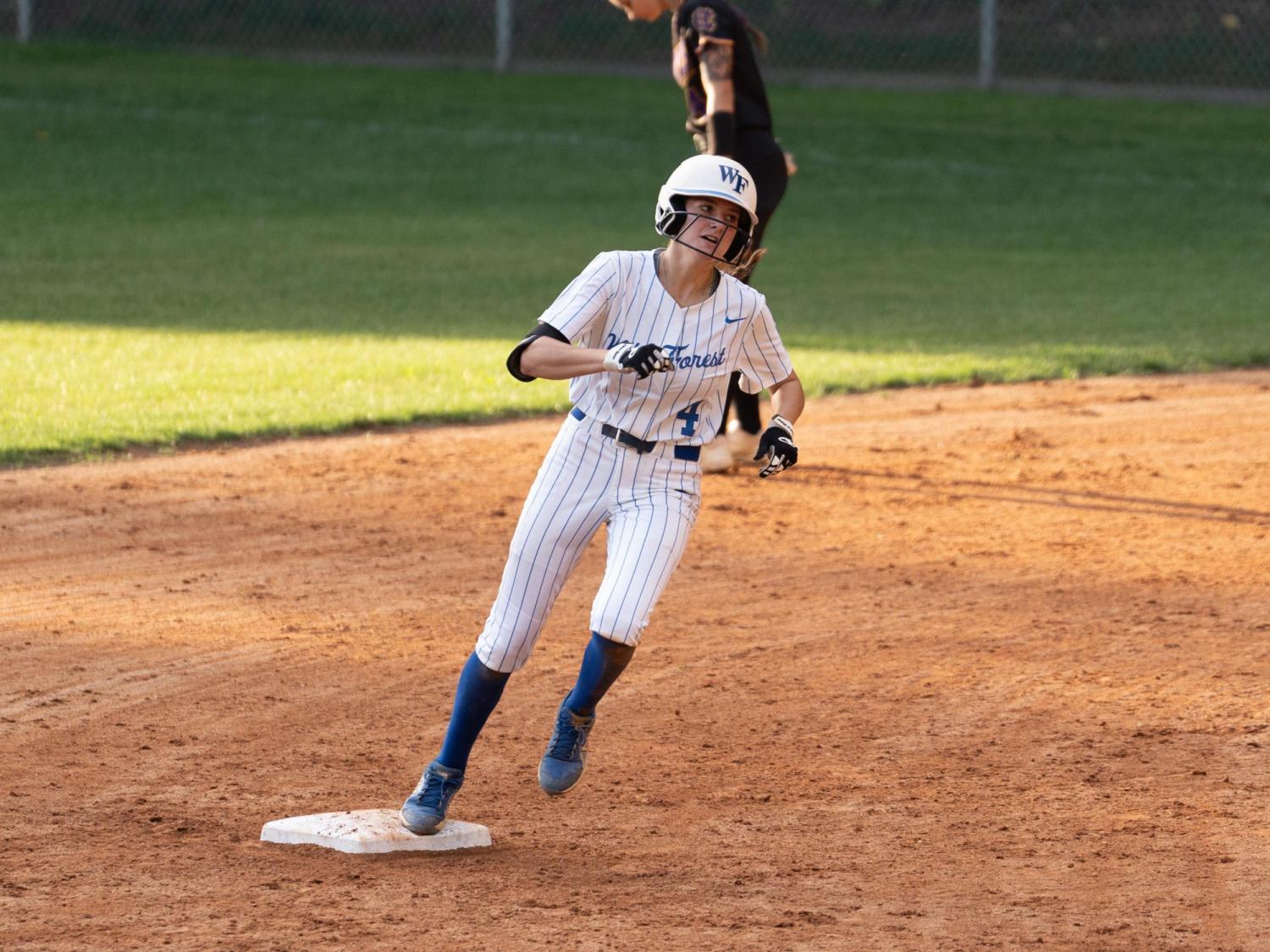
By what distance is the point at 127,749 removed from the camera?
525 centimetres

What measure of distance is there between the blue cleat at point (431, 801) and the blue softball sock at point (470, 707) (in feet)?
0.09

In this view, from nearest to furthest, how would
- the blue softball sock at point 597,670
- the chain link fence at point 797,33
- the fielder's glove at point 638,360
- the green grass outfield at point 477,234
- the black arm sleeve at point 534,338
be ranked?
1. the fielder's glove at point 638,360
2. the black arm sleeve at point 534,338
3. the blue softball sock at point 597,670
4. the green grass outfield at point 477,234
5. the chain link fence at point 797,33

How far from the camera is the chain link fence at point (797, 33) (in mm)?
23531

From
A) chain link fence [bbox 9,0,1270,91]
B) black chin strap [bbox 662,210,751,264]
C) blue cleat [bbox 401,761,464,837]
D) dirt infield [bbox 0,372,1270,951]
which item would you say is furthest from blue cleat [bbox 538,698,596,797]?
chain link fence [bbox 9,0,1270,91]

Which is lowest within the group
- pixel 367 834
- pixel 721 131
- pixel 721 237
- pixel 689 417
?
pixel 367 834

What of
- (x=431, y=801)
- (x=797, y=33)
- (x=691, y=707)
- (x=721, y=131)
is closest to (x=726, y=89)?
(x=721, y=131)

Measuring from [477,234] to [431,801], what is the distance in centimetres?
1267

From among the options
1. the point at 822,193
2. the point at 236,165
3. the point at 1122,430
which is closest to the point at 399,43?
the point at 236,165

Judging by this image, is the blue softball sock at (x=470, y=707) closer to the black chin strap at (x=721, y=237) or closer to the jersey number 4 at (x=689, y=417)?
the jersey number 4 at (x=689, y=417)

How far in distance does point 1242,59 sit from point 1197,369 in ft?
44.5

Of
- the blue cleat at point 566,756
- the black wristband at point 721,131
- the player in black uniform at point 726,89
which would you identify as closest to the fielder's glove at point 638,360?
the blue cleat at point 566,756

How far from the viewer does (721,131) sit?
784 centimetres

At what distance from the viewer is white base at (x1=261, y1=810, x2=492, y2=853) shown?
4.55 meters

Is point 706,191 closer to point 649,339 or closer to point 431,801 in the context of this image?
point 649,339
